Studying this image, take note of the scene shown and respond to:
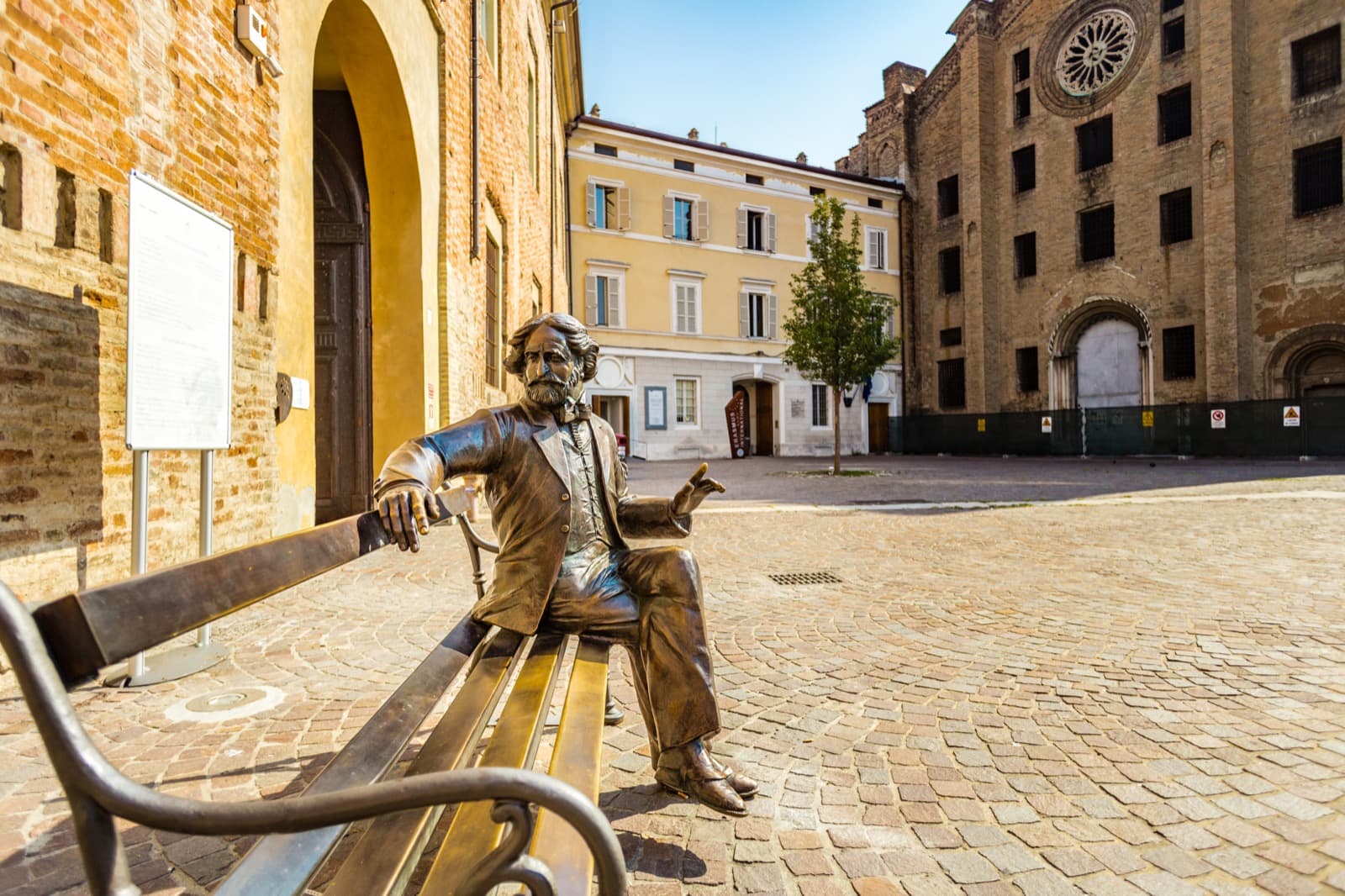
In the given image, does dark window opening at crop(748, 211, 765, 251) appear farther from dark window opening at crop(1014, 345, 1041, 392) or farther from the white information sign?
the white information sign

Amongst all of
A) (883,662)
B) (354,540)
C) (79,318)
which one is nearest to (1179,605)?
(883,662)

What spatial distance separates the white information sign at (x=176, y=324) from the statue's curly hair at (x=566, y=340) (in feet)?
6.78

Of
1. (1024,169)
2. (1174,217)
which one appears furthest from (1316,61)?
(1024,169)

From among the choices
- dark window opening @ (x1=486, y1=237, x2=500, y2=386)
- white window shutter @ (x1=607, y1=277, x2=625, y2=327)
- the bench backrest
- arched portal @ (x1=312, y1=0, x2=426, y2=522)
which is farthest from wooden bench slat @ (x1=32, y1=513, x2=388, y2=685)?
white window shutter @ (x1=607, y1=277, x2=625, y2=327)

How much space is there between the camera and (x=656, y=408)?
88.0 ft

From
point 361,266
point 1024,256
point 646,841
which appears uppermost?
point 1024,256

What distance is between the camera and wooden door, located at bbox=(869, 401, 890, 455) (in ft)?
107

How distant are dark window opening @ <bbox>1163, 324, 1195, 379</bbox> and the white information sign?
27942 mm

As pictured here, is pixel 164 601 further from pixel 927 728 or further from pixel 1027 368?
pixel 1027 368

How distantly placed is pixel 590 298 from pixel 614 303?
39.4 inches

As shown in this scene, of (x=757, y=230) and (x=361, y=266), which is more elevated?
(x=757, y=230)

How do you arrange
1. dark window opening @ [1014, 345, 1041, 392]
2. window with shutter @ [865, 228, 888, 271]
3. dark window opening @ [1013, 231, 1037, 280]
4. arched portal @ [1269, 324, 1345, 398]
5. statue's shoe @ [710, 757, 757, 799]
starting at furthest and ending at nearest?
1. window with shutter @ [865, 228, 888, 271]
2. dark window opening @ [1013, 231, 1037, 280]
3. dark window opening @ [1014, 345, 1041, 392]
4. arched portal @ [1269, 324, 1345, 398]
5. statue's shoe @ [710, 757, 757, 799]

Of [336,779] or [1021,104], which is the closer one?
[336,779]

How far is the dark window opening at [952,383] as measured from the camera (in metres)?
30.7
